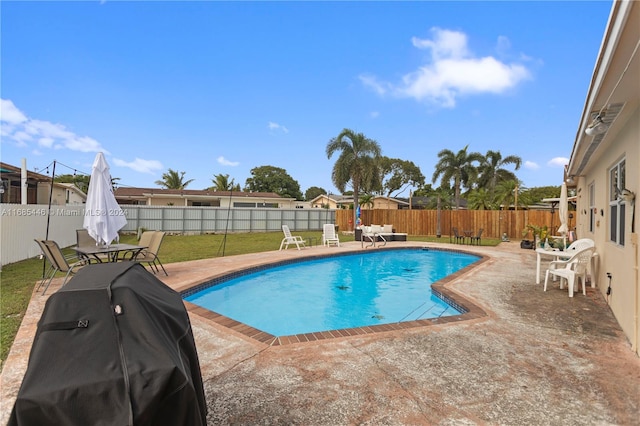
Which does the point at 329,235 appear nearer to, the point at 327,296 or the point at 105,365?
the point at 327,296

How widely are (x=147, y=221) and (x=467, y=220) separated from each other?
19630 millimetres

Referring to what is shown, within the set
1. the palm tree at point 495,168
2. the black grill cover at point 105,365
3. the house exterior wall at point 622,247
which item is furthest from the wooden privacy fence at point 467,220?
the black grill cover at point 105,365

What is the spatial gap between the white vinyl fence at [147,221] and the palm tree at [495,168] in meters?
18.2

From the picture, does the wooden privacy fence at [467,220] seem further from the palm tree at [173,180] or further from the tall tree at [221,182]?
the palm tree at [173,180]

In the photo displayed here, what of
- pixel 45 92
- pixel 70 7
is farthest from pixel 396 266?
pixel 45 92

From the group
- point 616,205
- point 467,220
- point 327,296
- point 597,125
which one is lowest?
point 327,296

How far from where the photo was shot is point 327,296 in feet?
24.1

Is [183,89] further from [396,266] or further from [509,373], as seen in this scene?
[509,373]

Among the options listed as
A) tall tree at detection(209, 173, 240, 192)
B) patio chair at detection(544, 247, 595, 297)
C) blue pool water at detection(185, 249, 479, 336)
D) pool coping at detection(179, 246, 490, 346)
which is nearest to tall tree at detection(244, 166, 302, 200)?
tall tree at detection(209, 173, 240, 192)

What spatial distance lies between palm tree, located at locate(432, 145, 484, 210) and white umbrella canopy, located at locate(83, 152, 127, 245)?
2652 cm

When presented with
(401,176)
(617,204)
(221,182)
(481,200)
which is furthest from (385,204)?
(617,204)

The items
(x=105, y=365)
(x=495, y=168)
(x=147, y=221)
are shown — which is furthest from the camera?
(x=495, y=168)

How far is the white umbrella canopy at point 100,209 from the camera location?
6352 mm

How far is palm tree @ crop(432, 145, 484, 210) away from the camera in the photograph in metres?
28.0
